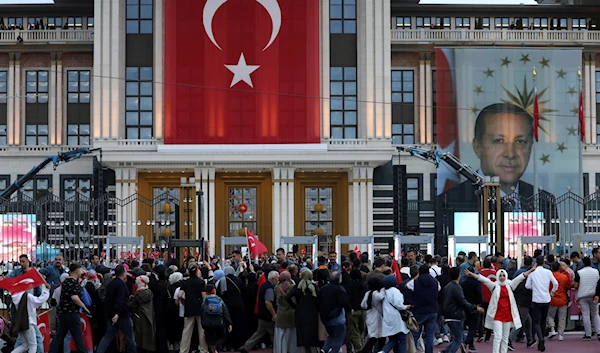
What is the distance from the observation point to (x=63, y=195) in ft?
212

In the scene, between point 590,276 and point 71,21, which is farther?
point 71,21

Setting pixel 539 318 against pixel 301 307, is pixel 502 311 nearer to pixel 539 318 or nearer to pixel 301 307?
pixel 539 318

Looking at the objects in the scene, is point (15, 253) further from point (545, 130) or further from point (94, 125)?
point (545, 130)

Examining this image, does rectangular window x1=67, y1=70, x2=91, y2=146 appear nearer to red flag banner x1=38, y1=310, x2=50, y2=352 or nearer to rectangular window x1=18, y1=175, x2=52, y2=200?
rectangular window x1=18, y1=175, x2=52, y2=200

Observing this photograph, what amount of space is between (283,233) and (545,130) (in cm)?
1591

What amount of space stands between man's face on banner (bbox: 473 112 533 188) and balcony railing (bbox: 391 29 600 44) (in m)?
4.74

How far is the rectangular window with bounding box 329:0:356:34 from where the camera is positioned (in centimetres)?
6212

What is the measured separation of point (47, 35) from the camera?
217ft

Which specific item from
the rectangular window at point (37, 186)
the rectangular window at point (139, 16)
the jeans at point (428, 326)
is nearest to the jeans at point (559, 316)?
the jeans at point (428, 326)

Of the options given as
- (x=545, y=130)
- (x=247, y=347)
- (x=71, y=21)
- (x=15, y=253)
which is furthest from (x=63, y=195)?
(x=247, y=347)

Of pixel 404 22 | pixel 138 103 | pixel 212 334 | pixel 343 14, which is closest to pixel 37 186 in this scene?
pixel 138 103

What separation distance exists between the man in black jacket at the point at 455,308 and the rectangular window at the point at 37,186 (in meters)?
43.8

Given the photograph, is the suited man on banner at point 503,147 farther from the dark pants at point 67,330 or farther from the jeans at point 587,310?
the dark pants at point 67,330

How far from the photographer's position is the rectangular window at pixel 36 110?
2589 inches
